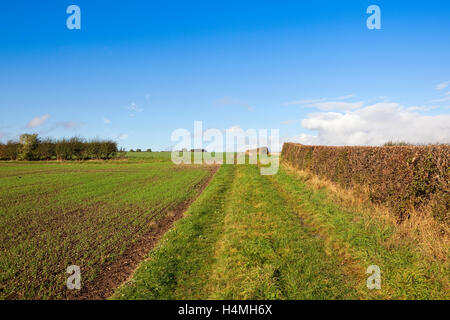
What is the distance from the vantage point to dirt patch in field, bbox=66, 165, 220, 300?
543 centimetres

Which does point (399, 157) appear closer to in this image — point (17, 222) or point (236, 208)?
point (236, 208)

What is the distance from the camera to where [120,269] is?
21.2ft

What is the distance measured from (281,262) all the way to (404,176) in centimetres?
589

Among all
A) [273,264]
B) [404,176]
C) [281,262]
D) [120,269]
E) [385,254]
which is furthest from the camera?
[404,176]

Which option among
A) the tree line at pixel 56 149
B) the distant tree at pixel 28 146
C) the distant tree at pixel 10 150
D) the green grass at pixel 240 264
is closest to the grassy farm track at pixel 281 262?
the green grass at pixel 240 264

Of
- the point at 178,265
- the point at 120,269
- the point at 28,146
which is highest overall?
the point at 28,146

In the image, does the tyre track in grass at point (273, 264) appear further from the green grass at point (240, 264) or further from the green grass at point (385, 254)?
the green grass at point (385, 254)

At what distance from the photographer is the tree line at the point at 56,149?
64062 mm

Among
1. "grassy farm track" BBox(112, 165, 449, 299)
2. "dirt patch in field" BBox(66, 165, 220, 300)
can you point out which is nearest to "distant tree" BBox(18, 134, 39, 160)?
"dirt patch in field" BBox(66, 165, 220, 300)

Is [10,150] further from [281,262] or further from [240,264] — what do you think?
[281,262]

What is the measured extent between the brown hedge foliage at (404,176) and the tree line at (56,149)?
207ft

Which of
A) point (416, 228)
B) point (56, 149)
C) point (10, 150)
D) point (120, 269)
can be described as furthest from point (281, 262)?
point (10, 150)
